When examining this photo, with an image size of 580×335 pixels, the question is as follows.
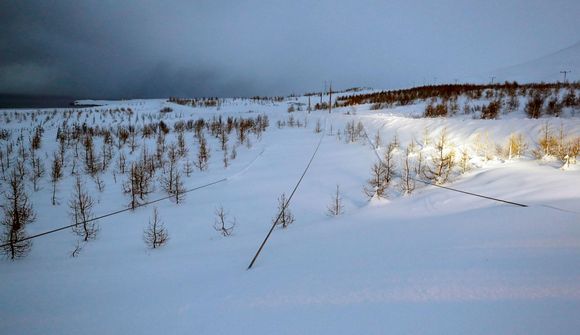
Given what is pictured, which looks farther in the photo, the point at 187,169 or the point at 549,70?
the point at 549,70

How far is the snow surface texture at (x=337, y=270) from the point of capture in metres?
2.17

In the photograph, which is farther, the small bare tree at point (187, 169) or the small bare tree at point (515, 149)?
the small bare tree at point (187, 169)

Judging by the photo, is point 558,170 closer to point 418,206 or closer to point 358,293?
point 418,206

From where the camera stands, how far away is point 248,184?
8867 mm

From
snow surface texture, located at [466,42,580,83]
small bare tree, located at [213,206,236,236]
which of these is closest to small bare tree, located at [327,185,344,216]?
small bare tree, located at [213,206,236,236]

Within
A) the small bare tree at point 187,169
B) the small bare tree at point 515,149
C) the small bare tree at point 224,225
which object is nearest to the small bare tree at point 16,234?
the small bare tree at point 224,225

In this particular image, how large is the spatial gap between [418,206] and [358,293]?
136 inches

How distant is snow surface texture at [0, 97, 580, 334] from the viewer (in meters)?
2.17

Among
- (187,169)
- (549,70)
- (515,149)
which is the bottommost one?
(187,169)

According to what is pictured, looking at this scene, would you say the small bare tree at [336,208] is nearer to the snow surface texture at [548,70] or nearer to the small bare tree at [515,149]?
the small bare tree at [515,149]

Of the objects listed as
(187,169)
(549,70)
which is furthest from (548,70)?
(187,169)

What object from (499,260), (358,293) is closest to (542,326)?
(499,260)

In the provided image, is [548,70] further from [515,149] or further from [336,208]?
[336,208]

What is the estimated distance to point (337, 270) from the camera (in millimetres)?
3072
